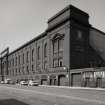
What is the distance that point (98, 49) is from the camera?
196ft

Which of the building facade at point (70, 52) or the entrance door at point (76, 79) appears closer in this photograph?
the entrance door at point (76, 79)

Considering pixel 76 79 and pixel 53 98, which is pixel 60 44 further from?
pixel 53 98

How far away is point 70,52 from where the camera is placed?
48.0m

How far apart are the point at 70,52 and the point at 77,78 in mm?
6746

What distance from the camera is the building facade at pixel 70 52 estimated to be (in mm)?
44469

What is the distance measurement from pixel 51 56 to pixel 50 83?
7.34m

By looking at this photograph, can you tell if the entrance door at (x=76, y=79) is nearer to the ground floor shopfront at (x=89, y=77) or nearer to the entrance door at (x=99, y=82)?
the ground floor shopfront at (x=89, y=77)

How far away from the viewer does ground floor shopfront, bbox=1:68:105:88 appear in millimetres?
39438

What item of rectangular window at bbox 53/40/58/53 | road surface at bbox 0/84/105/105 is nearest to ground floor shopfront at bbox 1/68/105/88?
rectangular window at bbox 53/40/58/53

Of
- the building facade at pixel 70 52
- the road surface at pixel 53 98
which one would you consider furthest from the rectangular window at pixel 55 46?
the road surface at pixel 53 98

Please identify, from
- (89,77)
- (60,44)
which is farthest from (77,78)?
(60,44)

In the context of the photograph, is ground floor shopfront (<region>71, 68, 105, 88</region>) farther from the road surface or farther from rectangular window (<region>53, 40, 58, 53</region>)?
the road surface

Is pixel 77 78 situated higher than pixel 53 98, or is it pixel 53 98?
pixel 53 98

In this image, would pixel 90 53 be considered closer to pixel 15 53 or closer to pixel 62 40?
pixel 62 40
